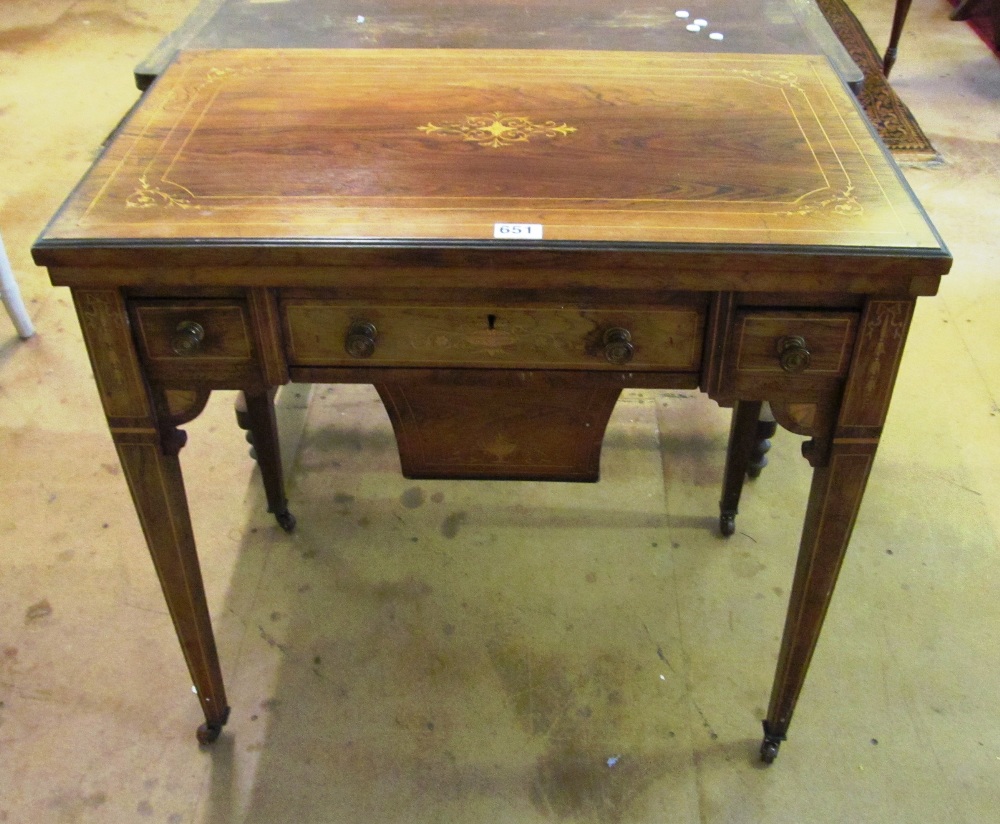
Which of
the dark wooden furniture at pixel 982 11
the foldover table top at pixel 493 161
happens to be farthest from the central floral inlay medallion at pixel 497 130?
the dark wooden furniture at pixel 982 11

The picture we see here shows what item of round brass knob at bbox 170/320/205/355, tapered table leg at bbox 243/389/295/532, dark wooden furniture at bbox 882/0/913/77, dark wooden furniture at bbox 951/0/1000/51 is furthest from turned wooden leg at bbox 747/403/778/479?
dark wooden furniture at bbox 951/0/1000/51

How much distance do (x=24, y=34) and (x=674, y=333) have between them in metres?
3.77

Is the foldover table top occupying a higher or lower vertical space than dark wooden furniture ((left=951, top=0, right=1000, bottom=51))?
higher

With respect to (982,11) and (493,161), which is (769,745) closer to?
(493,161)

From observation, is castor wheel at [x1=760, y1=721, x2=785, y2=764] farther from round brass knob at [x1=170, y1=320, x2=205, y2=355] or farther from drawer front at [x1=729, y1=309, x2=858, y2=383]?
round brass knob at [x1=170, y1=320, x2=205, y2=355]

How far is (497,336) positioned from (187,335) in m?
0.34

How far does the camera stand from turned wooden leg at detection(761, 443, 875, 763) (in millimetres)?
1148

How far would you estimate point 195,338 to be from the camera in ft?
3.45

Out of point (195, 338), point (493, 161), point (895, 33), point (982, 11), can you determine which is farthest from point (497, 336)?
point (982, 11)

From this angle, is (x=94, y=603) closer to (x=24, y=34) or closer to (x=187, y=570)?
(x=187, y=570)

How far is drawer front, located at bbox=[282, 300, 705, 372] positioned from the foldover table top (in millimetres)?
91

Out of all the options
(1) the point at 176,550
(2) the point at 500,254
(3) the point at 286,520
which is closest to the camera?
(2) the point at 500,254

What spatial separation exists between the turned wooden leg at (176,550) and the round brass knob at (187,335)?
0.15 metres

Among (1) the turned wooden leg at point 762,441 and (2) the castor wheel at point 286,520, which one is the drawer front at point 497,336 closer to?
(1) the turned wooden leg at point 762,441
